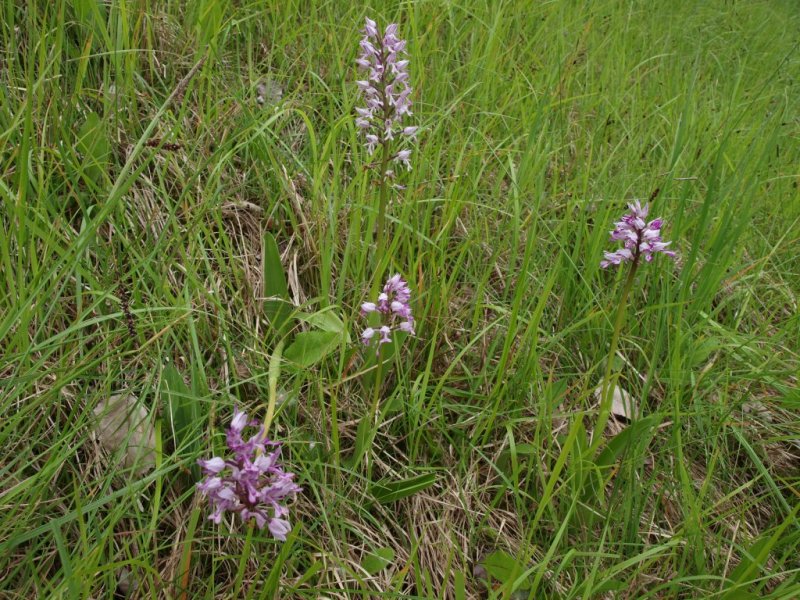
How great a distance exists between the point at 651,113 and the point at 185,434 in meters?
2.60

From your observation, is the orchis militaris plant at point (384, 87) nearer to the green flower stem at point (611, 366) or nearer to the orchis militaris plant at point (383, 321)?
the orchis militaris plant at point (383, 321)

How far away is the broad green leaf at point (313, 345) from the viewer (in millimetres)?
1788

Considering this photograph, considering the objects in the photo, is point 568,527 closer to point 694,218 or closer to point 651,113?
point 694,218

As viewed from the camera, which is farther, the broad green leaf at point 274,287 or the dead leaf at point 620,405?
the dead leaf at point 620,405

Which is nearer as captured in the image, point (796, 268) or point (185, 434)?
point (185, 434)

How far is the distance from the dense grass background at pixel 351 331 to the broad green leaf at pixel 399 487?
0.05ft

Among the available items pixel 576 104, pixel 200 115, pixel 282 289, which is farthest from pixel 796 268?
pixel 200 115

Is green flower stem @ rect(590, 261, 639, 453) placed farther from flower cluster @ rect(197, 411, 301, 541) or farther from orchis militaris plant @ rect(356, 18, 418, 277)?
flower cluster @ rect(197, 411, 301, 541)

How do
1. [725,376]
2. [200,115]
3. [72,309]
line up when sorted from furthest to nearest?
1. [200,115]
2. [725,376]
3. [72,309]

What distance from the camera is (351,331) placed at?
2035 millimetres

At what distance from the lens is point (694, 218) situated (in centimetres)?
250

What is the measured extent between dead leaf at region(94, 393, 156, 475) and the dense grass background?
4 cm

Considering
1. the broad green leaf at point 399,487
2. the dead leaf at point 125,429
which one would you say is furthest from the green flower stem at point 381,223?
the dead leaf at point 125,429

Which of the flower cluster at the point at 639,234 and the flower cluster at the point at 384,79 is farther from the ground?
the flower cluster at the point at 384,79
